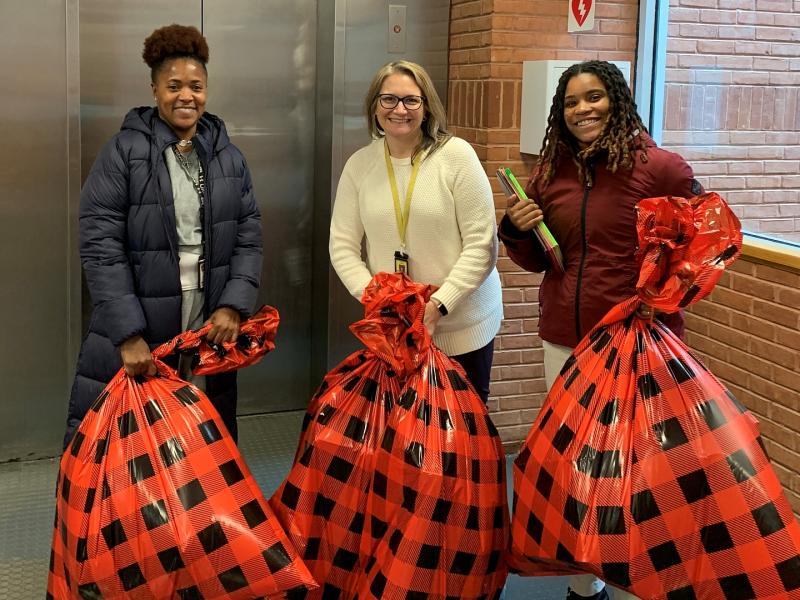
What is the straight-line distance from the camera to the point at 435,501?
2.52 m

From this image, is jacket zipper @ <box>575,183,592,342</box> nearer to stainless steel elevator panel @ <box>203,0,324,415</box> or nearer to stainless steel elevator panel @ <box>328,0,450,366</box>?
stainless steel elevator panel @ <box>328,0,450,366</box>

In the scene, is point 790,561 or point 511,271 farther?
point 511,271

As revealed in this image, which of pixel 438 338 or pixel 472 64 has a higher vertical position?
pixel 472 64

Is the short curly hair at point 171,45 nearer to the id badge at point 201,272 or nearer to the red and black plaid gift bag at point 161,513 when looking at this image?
the id badge at point 201,272

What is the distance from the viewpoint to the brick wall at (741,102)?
3777 millimetres

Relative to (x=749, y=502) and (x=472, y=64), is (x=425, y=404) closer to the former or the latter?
(x=749, y=502)

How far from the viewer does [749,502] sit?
2.26m

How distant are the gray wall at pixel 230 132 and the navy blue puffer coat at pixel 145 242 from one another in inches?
40.9

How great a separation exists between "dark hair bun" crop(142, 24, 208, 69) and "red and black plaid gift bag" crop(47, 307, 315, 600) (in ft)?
3.00

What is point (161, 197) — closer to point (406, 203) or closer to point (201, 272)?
point (201, 272)

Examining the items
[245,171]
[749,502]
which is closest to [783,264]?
[749,502]

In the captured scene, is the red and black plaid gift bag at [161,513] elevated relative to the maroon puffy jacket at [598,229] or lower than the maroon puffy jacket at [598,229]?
lower

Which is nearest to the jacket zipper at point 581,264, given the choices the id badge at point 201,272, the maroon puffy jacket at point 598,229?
the maroon puffy jacket at point 598,229

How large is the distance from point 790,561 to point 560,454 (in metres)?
0.56
